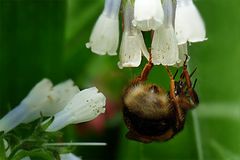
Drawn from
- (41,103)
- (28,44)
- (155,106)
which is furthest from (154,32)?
(28,44)

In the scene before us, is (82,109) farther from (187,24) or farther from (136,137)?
(187,24)

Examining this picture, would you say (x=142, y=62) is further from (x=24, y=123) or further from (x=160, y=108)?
(x=24, y=123)

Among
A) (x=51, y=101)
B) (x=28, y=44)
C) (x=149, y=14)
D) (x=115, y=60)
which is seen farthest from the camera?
(x=115, y=60)

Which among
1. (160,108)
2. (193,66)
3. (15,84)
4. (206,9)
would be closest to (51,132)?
(160,108)

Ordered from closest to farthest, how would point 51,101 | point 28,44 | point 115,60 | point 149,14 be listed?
1. point 149,14
2. point 51,101
3. point 28,44
4. point 115,60

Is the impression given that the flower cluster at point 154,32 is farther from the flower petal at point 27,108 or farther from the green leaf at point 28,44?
the green leaf at point 28,44

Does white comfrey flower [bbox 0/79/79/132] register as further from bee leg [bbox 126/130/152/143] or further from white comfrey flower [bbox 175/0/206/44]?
white comfrey flower [bbox 175/0/206/44]

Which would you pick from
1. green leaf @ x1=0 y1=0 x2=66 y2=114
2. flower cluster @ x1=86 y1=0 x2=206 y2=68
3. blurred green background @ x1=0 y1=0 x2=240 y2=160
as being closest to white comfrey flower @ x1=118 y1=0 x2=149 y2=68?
flower cluster @ x1=86 y1=0 x2=206 y2=68

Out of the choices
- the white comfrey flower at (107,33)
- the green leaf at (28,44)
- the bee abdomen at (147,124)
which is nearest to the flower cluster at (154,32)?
the white comfrey flower at (107,33)
